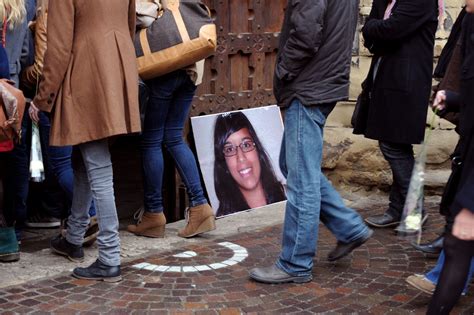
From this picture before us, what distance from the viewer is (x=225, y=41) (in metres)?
6.60

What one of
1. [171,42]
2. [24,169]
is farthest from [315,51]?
[24,169]

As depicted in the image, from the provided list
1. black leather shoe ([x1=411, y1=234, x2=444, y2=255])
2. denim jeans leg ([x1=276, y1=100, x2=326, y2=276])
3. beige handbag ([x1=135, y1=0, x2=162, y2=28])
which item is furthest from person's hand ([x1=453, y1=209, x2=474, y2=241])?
beige handbag ([x1=135, y1=0, x2=162, y2=28])

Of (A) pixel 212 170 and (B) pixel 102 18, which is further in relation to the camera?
(A) pixel 212 170

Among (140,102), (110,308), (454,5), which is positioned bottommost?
(110,308)

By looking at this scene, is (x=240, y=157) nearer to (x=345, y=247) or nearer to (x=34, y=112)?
(x=345, y=247)

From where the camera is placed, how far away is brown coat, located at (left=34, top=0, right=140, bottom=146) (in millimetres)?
4656

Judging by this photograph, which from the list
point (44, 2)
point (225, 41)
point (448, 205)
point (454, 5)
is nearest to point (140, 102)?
point (44, 2)

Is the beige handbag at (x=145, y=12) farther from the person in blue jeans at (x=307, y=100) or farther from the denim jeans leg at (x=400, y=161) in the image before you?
the denim jeans leg at (x=400, y=161)

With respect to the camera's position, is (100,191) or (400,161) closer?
(100,191)

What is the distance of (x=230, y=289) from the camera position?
4.91 meters

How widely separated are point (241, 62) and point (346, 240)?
214 centimetres

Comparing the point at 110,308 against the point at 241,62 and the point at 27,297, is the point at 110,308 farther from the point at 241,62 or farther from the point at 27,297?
the point at 241,62

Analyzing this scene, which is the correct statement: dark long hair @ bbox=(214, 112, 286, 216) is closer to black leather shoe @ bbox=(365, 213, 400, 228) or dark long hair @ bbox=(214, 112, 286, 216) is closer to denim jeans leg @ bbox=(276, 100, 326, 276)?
black leather shoe @ bbox=(365, 213, 400, 228)

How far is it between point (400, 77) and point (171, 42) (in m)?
1.57
